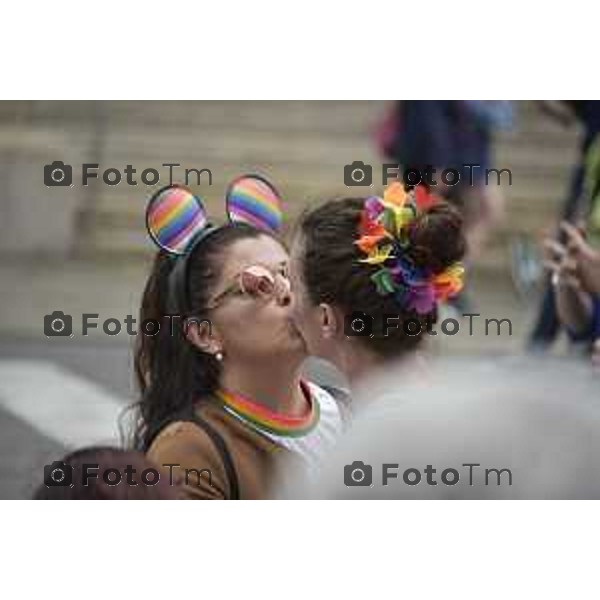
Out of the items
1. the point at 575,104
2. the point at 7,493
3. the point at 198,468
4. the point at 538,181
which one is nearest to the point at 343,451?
the point at 198,468

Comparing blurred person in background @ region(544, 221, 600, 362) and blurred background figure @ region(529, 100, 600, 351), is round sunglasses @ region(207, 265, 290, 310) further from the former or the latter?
blurred background figure @ region(529, 100, 600, 351)

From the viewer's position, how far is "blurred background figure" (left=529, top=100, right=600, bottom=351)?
3.46 metres

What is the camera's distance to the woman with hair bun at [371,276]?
7.65ft

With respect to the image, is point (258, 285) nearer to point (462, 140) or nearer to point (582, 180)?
point (462, 140)

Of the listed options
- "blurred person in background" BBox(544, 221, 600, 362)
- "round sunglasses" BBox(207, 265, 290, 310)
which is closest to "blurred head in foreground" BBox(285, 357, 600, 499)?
"round sunglasses" BBox(207, 265, 290, 310)

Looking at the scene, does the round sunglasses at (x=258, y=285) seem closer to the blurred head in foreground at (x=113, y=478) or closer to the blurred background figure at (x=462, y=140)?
the blurred head in foreground at (x=113, y=478)

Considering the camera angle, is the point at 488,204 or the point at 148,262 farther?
the point at 488,204

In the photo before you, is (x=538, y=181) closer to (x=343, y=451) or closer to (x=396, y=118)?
(x=396, y=118)

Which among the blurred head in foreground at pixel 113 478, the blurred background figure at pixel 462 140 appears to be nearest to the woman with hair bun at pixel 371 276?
the blurred head in foreground at pixel 113 478

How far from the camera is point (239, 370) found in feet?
8.00

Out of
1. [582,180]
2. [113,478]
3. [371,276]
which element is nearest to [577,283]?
[371,276]

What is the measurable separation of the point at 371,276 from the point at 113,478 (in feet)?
1.51
